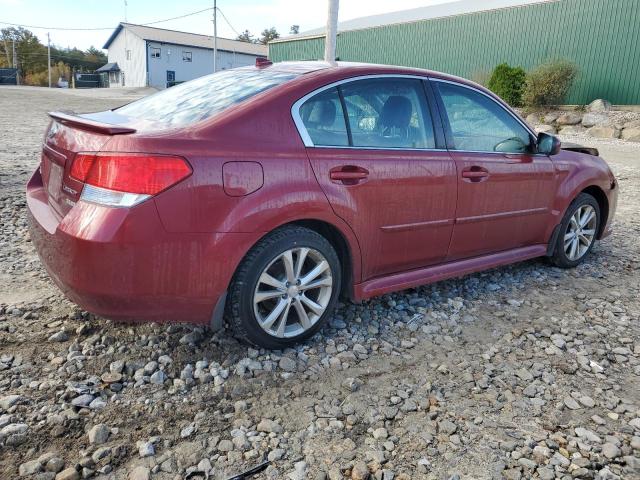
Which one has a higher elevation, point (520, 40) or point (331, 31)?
point (520, 40)

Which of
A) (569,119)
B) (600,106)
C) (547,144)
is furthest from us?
(569,119)

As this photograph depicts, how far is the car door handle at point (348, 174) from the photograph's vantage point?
3055 mm

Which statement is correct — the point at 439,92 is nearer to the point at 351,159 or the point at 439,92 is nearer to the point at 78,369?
the point at 351,159

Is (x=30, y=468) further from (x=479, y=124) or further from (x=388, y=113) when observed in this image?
(x=479, y=124)

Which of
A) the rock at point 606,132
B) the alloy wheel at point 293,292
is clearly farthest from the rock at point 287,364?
the rock at point 606,132

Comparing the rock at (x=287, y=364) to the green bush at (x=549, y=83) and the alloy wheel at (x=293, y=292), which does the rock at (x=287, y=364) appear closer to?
the alloy wheel at (x=293, y=292)

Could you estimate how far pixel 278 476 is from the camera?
217 cm

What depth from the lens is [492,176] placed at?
3912 mm

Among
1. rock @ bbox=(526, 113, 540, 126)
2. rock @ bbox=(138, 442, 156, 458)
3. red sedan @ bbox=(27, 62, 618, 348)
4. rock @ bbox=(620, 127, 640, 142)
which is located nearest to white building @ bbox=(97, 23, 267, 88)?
rock @ bbox=(526, 113, 540, 126)


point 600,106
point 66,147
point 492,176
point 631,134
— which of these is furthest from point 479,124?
point 600,106

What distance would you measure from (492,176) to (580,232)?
1.56 metres

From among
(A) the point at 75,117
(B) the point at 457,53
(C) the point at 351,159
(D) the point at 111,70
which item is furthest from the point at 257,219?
(D) the point at 111,70

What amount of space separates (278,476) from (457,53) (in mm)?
25549

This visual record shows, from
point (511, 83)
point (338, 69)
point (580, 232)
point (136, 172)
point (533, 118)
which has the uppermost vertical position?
point (511, 83)
